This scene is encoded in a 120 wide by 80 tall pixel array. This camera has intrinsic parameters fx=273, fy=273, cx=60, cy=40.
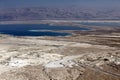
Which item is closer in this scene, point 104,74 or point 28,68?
point 104,74

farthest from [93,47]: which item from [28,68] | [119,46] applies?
[28,68]

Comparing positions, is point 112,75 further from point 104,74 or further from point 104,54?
point 104,54

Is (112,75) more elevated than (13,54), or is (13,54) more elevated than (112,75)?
(112,75)

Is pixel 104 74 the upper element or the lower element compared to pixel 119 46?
upper

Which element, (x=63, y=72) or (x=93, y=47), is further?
(x=93, y=47)

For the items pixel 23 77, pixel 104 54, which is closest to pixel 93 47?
pixel 104 54

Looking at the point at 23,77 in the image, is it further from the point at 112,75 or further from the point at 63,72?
the point at 112,75

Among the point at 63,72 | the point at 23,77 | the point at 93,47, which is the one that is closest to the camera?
the point at 23,77

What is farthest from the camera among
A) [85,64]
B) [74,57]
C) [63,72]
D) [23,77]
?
[74,57]

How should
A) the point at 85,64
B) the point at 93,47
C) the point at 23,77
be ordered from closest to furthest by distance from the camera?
the point at 23,77 → the point at 85,64 → the point at 93,47
